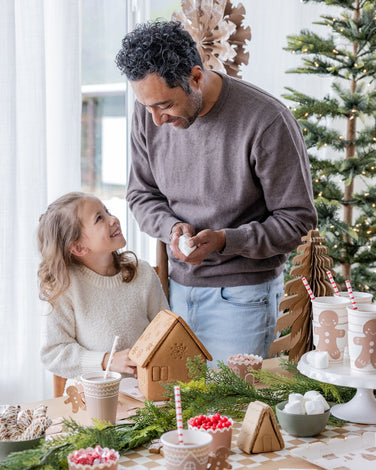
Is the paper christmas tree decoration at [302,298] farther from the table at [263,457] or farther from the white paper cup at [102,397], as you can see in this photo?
the white paper cup at [102,397]

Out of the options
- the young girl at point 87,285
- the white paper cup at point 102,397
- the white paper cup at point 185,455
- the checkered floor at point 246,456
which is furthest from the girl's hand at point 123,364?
the white paper cup at point 185,455

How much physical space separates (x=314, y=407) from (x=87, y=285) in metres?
1.00

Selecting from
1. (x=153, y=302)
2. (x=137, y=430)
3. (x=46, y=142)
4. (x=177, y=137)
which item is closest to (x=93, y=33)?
(x=46, y=142)

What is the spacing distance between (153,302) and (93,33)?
1.87m

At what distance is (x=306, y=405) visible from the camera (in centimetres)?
134

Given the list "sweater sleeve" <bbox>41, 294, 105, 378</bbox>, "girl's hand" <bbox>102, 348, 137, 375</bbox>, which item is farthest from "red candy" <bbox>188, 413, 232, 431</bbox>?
"sweater sleeve" <bbox>41, 294, 105, 378</bbox>

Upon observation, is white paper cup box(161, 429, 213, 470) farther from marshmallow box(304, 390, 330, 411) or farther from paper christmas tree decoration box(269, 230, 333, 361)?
paper christmas tree decoration box(269, 230, 333, 361)

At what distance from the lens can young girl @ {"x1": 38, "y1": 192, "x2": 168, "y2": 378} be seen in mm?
2041

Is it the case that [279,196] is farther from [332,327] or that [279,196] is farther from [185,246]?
[332,327]

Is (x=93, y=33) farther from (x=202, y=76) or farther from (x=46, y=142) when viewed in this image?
(x=202, y=76)

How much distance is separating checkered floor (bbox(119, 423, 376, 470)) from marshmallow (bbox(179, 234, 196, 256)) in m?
0.79

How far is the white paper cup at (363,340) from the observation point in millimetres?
1358

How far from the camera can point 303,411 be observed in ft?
4.39

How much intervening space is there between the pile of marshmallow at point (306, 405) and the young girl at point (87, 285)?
0.79 m
